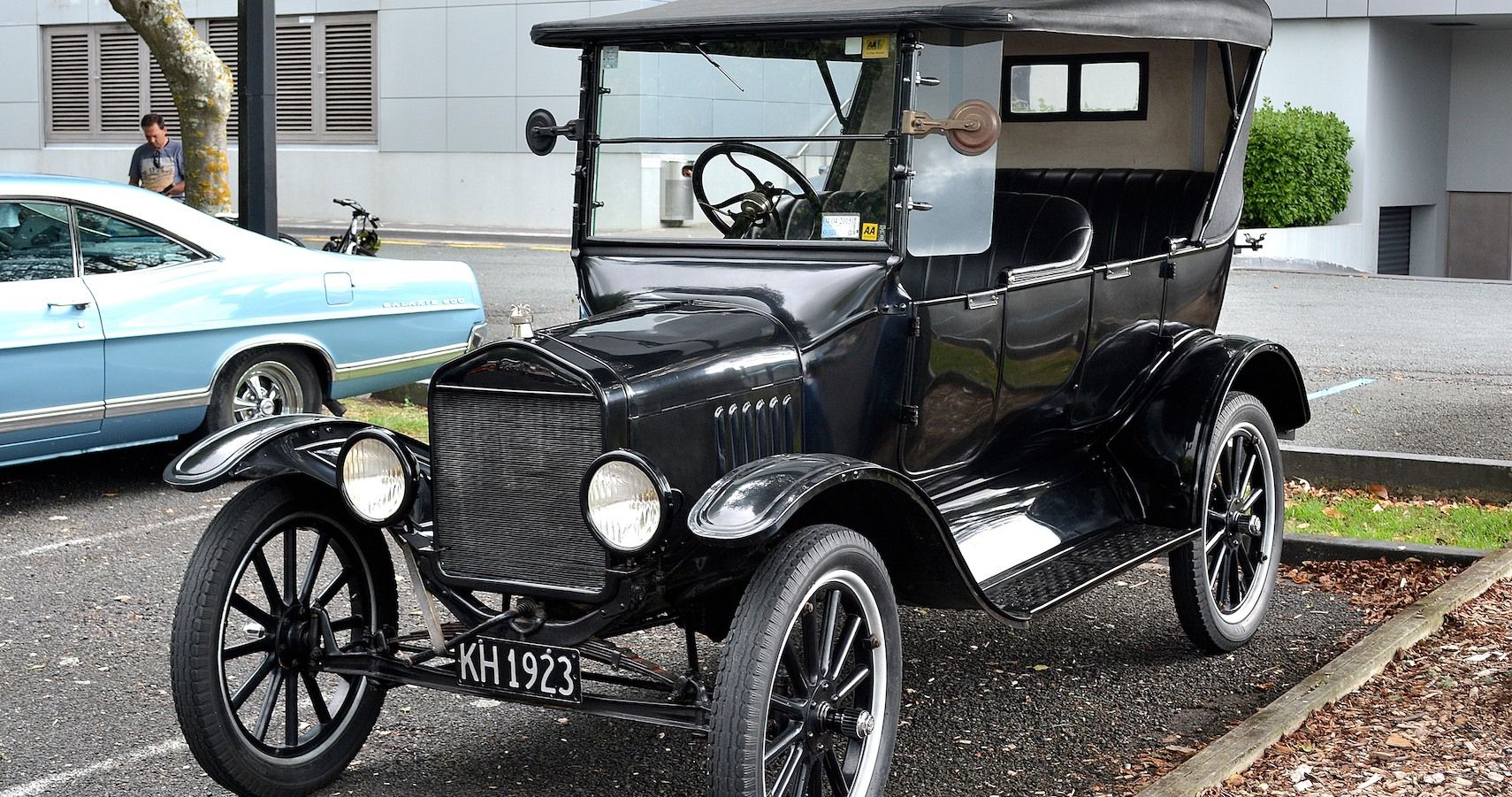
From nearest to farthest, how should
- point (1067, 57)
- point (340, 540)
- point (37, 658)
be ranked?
point (340, 540) → point (37, 658) → point (1067, 57)

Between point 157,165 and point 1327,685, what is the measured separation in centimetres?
1101

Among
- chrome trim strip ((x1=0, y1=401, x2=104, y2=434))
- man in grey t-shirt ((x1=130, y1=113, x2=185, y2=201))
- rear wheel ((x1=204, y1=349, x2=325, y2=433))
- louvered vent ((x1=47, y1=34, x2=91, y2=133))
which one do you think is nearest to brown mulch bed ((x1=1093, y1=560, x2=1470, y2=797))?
rear wheel ((x1=204, y1=349, x2=325, y2=433))

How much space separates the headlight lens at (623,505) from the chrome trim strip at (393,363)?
15.2 ft

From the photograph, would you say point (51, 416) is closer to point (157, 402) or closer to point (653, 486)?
point (157, 402)

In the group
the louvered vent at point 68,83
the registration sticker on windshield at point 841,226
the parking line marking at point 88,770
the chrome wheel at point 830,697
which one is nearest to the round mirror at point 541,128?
the registration sticker on windshield at point 841,226

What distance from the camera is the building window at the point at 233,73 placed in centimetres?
2839

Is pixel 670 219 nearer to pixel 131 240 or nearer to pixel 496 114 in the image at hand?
pixel 131 240

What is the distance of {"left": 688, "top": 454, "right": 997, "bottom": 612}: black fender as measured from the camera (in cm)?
332

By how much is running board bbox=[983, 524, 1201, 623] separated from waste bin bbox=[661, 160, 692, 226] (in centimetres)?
137

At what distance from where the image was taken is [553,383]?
141 inches

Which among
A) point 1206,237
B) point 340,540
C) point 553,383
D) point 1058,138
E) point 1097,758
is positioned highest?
point 1058,138

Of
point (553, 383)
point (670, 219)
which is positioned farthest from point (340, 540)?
point (670, 219)

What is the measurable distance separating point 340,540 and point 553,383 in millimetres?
910

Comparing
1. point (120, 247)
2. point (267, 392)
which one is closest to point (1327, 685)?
point (267, 392)
